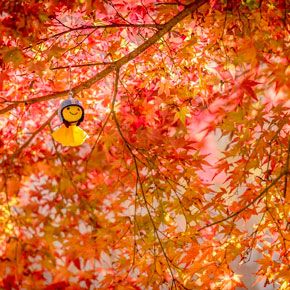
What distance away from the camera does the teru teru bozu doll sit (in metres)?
2.40

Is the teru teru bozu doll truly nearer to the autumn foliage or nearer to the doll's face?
the doll's face

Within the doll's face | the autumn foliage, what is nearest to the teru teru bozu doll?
the doll's face

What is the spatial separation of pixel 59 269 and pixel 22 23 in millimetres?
2792

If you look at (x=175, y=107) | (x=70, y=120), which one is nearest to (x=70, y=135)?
(x=70, y=120)

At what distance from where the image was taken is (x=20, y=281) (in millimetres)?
4238

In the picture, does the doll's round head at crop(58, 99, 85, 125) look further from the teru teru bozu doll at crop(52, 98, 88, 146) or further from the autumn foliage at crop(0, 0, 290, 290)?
the autumn foliage at crop(0, 0, 290, 290)

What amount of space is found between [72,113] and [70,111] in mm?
15

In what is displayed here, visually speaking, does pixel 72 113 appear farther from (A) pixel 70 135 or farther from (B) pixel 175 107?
(B) pixel 175 107

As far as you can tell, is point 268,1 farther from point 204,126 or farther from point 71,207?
point 71,207

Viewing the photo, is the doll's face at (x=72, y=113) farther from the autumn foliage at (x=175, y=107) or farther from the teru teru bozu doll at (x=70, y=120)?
the autumn foliage at (x=175, y=107)

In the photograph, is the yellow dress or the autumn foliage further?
the yellow dress

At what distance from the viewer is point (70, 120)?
7.95 ft

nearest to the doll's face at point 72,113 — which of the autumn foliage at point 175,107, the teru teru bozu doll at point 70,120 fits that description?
the teru teru bozu doll at point 70,120

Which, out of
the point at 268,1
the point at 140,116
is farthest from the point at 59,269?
the point at 268,1
